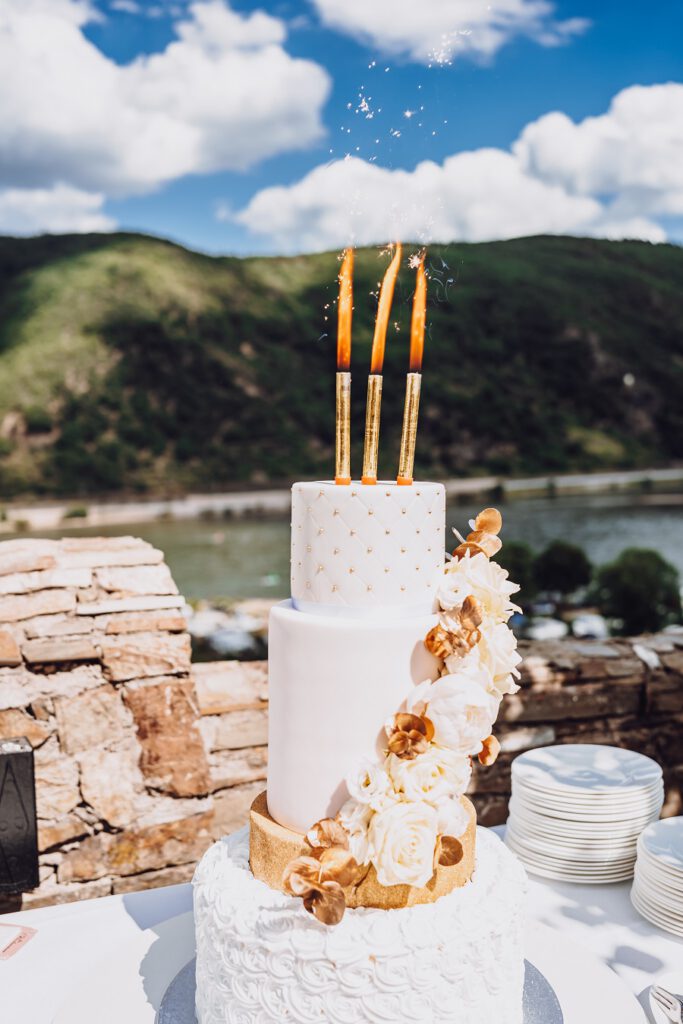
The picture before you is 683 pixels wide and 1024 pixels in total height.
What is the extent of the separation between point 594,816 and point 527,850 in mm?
235

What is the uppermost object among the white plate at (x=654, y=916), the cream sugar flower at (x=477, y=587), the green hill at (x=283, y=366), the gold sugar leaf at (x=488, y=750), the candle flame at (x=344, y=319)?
the green hill at (x=283, y=366)

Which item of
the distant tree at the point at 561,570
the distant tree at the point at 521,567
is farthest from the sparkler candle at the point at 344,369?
the distant tree at the point at 561,570

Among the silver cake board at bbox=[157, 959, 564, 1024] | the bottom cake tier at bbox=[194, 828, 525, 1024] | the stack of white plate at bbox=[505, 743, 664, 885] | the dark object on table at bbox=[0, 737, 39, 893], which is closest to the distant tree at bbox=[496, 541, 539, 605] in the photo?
the stack of white plate at bbox=[505, 743, 664, 885]

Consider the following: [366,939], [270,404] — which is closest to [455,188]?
[366,939]

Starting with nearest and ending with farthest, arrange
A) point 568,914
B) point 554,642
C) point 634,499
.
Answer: point 568,914 → point 554,642 → point 634,499

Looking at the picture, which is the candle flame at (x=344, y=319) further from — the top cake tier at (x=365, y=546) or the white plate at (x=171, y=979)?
the white plate at (x=171, y=979)

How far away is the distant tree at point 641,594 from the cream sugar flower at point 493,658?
12465mm

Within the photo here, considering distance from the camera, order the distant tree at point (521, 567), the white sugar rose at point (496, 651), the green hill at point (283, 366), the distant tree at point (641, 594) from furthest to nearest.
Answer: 1. the green hill at point (283, 366)
2. the distant tree at point (521, 567)
3. the distant tree at point (641, 594)
4. the white sugar rose at point (496, 651)

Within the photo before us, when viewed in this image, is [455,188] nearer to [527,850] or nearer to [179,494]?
[527,850]

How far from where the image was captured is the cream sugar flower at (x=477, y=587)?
1492 millimetres

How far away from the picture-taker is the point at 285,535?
28047 mm

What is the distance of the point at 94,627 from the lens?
2.58 m

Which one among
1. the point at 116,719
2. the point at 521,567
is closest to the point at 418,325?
the point at 116,719

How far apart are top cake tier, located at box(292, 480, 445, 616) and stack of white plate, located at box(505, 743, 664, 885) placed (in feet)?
3.41
